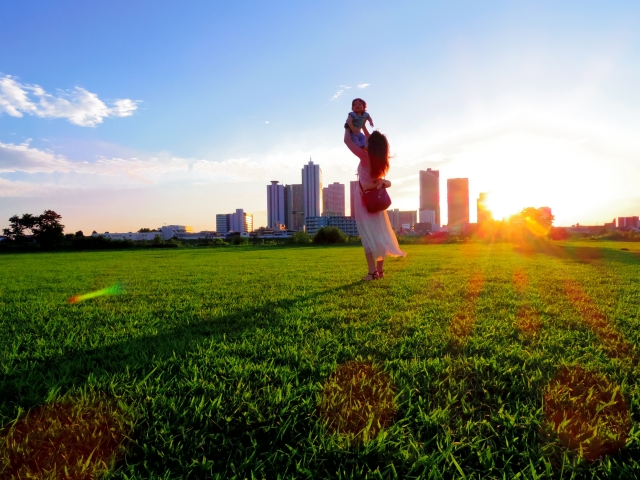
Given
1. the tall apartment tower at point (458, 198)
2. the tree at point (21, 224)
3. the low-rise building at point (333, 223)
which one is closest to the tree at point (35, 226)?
the tree at point (21, 224)

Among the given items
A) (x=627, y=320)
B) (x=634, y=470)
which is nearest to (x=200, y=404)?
(x=634, y=470)

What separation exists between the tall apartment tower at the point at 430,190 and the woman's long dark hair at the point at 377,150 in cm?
16570

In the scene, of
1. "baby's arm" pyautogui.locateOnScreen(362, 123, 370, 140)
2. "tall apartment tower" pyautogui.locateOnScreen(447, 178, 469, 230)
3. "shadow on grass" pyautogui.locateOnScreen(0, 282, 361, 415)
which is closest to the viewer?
"shadow on grass" pyautogui.locateOnScreen(0, 282, 361, 415)

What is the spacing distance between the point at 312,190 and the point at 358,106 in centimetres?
12723

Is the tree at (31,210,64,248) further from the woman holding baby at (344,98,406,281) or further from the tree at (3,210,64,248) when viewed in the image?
the woman holding baby at (344,98,406,281)

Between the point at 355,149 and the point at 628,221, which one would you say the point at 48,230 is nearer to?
the point at 355,149

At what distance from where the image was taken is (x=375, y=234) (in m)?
5.51

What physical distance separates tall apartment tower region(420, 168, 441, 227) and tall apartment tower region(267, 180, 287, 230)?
66080 mm

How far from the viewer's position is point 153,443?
50.4 inches

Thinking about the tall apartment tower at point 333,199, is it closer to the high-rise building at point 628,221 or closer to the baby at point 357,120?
the high-rise building at point 628,221

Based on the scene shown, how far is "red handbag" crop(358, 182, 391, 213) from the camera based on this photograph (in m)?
5.31

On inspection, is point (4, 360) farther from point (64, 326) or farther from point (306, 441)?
point (306, 441)

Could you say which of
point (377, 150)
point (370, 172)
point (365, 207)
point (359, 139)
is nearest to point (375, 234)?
point (365, 207)

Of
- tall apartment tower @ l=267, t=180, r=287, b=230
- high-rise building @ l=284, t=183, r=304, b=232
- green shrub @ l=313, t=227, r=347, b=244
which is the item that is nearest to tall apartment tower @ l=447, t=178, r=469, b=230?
high-rise building @ l=284, t=183, r=304, b=232
